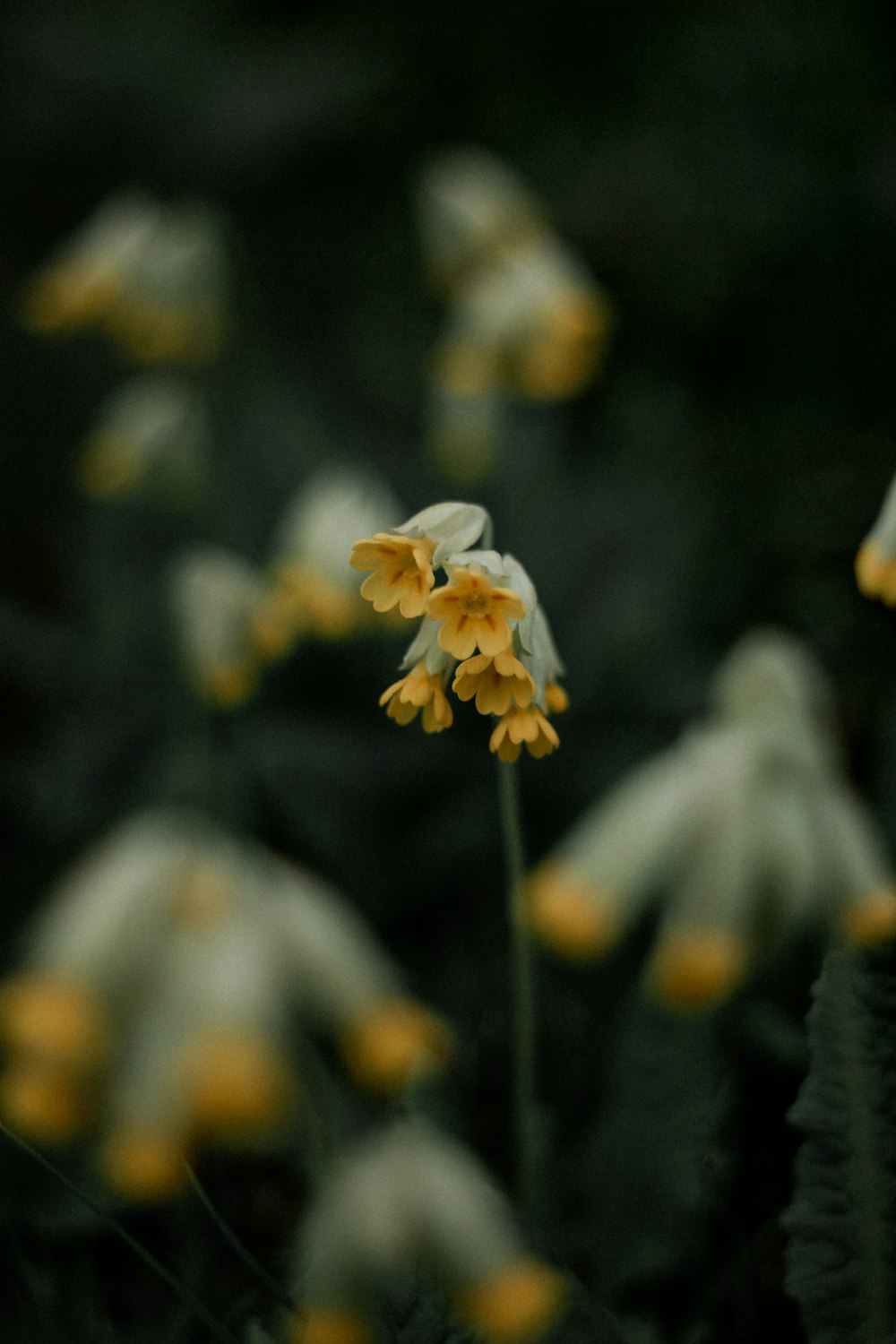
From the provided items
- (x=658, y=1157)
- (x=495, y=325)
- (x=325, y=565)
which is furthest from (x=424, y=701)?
(x=495, y=325)

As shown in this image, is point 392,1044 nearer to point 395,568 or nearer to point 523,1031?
point 523,1031

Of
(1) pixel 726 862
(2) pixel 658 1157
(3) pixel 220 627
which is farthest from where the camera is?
(3) pixel 220 627

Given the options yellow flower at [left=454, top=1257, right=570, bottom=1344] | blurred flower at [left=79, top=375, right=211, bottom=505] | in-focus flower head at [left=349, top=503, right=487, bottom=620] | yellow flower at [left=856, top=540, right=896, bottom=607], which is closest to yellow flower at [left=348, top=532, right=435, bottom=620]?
in-focus flower head at [left=349, top=503, right=487, bottom=620]

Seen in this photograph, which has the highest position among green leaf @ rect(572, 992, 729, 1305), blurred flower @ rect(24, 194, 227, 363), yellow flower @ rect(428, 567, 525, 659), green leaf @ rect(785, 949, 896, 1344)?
blurred flower @ rect(24, 194, 227, 363)

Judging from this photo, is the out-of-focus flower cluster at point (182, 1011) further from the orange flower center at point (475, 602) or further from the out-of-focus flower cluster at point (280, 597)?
the orange flower center at point (475, 602)

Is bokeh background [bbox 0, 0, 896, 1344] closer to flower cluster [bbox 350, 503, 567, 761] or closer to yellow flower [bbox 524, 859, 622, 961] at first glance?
yellow flower [bbox 524, 859, 622, 961]

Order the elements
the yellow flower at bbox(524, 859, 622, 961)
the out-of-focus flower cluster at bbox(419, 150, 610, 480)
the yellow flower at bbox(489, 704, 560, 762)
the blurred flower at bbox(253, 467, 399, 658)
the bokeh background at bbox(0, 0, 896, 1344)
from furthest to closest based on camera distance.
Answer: the out-of-focus flower cluster at bbox(419, 150, 610, 480) → the blurred flower at bbox(253, 467, 399, 658) → the bokeh background at bbox(0, 0, 896, 1344) → the yellow flower at bbox(524, 859, 622, 961) → the yellow flower at bbox(489, 704, 560, 762)

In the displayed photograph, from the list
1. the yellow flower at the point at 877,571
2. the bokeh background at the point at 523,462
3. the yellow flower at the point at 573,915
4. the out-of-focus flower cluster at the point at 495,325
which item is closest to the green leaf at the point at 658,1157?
the bokeh background at the point at 523,462
